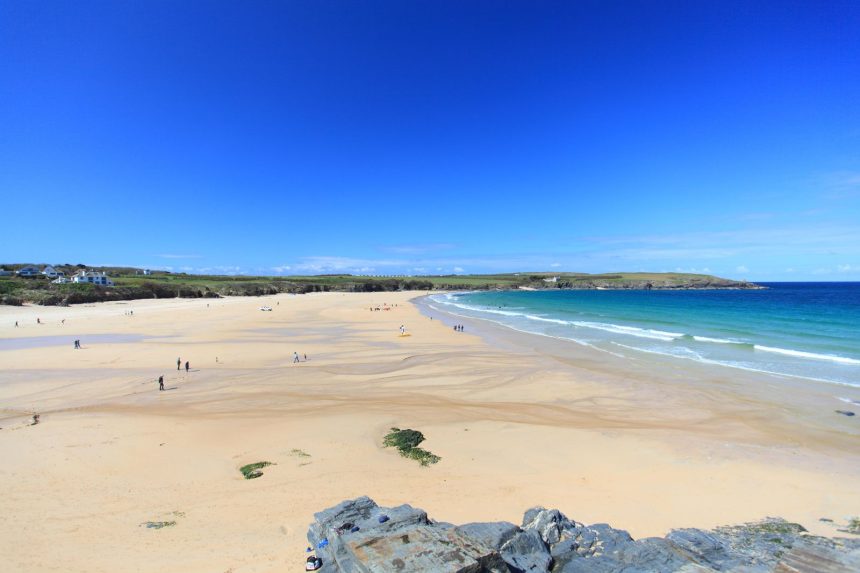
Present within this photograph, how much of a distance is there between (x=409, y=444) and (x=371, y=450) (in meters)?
1.14

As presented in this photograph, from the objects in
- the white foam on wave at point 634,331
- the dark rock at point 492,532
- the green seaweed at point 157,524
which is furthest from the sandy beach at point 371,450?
the white foam on wave at point 634,331

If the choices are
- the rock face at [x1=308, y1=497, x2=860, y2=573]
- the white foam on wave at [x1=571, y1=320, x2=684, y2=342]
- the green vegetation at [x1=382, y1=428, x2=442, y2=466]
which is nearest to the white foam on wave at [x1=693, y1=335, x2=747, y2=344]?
the white foam on wave at [x1=571, y1=320, x2=684, y2=342]

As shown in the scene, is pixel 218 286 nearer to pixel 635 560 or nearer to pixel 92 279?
pixel 92 279

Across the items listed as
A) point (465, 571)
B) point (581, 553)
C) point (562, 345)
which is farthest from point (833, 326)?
point (465, 571)

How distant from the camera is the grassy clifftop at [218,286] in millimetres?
60219

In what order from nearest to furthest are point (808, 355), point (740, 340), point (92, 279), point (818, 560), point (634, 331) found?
1. point (818, 560)
2. point (808, 355)
3. point (740, 340)
4. point (634, 331)
5. point (92, 279)

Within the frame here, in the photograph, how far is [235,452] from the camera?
11.7m

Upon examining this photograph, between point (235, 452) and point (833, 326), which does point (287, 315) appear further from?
point (833, 326)

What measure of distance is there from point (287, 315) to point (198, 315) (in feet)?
35.0

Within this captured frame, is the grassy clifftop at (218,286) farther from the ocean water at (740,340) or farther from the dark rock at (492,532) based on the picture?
the dark rock at (492,532)

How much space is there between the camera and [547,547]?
6.52m

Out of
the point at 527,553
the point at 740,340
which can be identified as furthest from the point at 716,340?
the point at 527,553

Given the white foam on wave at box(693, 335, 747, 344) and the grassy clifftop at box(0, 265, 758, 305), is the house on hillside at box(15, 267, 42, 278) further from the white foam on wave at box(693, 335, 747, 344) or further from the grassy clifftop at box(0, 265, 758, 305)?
the white foam on wave at box(693, 335, 747, 344)

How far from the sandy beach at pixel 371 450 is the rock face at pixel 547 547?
1284 millimetres
